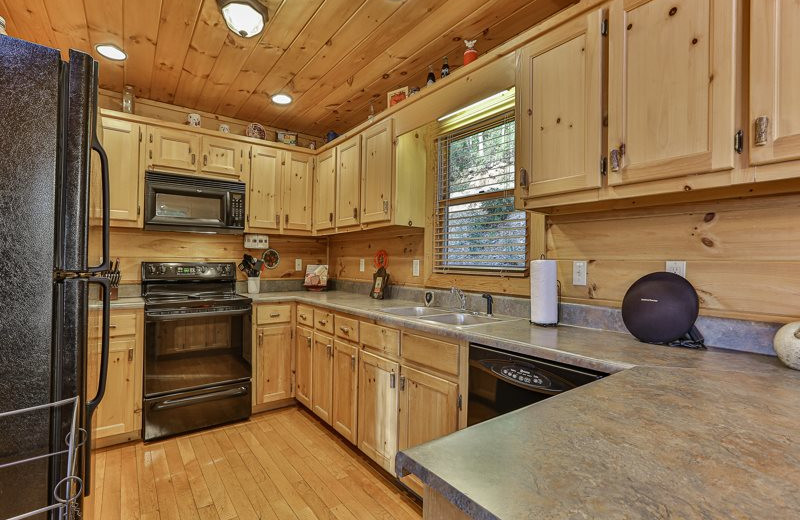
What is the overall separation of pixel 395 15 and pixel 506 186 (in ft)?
3.71

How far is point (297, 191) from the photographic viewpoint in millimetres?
3643

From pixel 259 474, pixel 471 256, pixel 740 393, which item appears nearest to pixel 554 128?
pixel 471 256

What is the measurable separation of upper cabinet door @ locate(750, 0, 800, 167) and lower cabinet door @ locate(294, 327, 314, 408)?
2668 mm

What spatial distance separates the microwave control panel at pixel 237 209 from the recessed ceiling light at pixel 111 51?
45.1 inches

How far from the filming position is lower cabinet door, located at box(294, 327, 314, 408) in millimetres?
2973

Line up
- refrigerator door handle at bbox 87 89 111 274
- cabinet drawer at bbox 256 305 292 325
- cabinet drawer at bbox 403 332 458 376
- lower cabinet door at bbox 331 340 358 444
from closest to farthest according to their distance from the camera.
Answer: refrigerator door handle at bbox 87 89 111 274
cabinet drawer at bbox 403 332 458 376
lower cabinet door at bbox 331 340 358 444
cabinet drawer at bbox 256 305 292 325

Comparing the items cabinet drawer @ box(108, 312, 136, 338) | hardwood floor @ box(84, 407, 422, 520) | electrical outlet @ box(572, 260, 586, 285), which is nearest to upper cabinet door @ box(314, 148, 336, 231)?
cabinet drawer @ box(108, 312, 136, 338)

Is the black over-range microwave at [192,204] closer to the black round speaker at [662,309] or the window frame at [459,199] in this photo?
the window frame at [459,199]

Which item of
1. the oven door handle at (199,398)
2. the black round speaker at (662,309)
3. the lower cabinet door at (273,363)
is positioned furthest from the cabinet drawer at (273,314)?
the black round speaker at (662,309)

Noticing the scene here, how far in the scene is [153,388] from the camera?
2631mm

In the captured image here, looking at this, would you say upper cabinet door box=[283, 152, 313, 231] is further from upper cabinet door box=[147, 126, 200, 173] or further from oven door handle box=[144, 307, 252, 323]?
oven door handle box=[144, 307, 252, 323]

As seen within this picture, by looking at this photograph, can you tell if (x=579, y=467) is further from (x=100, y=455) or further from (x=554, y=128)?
(x=100, y=455)

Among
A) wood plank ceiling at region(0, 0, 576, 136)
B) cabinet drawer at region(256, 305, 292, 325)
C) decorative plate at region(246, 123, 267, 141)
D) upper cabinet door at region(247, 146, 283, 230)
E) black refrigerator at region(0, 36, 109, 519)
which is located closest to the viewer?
black refrigerator at region(0, 36, 109, 519)

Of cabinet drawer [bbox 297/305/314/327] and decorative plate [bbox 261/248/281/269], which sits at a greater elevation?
decorative plate [bbox 261/248/281/269]
